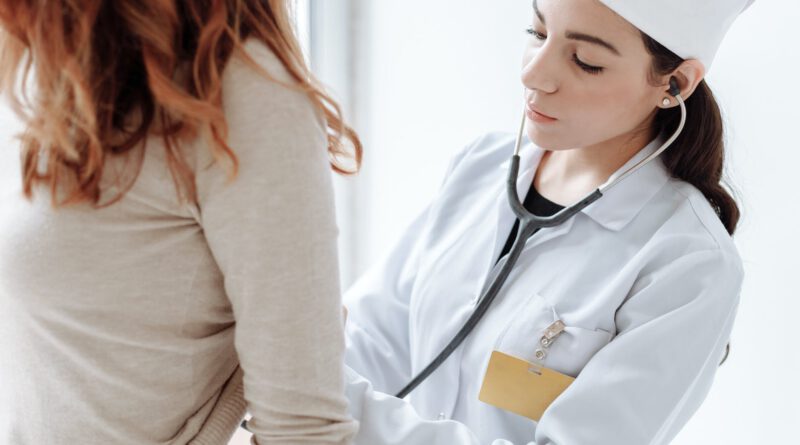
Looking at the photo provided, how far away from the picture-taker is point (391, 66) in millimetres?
2146

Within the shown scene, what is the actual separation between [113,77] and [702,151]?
850 mm

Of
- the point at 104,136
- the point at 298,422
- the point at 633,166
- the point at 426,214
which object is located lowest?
the point at 426,214

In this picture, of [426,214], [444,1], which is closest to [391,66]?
[444,1]

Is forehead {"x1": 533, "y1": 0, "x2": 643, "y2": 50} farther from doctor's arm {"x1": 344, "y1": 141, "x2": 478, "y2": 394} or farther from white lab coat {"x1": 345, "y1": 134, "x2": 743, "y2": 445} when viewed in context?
doctor's arm {"x1": 344, "y1": 141, "x2": 478, "y2": 394}

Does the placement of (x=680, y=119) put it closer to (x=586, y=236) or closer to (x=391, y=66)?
(x=586, y=236)

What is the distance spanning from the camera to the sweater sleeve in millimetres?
688

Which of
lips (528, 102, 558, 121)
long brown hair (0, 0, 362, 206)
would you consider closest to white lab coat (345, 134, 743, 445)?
lips (528, 102, 558, 121)

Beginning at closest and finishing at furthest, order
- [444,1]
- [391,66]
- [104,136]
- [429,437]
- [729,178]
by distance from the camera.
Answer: [104,136] < [429,437] < [729,178] < [444,1] < [391,66]

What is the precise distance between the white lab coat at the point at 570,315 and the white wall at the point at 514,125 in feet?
0.72

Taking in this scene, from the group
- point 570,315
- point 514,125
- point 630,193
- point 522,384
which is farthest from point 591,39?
point 514,125

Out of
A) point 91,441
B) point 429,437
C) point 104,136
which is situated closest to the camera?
point 104,136

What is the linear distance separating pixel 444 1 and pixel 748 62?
0.82 m

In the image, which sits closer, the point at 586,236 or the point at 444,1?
the point at 586,236

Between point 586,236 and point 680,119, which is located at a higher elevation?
point 680,119
